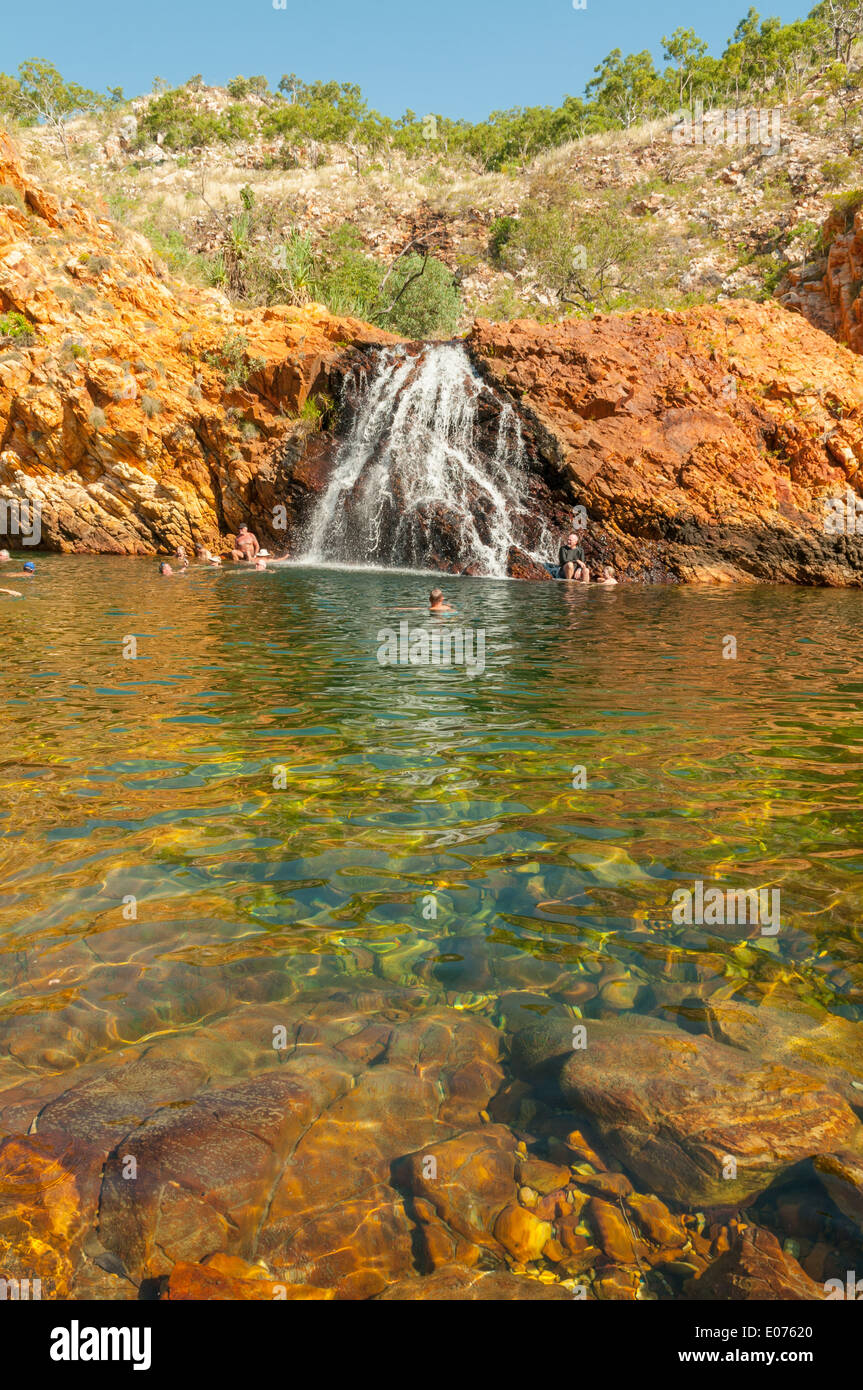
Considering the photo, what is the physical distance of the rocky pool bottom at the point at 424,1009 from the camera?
230 cm

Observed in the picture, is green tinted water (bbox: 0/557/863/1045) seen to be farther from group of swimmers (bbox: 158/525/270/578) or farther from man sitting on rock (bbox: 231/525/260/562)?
man sitting on rock (bbox: 231/525/260/562)

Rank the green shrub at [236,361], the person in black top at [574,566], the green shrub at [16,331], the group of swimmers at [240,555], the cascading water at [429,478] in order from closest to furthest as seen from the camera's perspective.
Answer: the person in black top at [574,566], the group of swimmers at [240,555], the cascading water at [429,478], the green shrub at [16,331], the green shrub at [236,361]

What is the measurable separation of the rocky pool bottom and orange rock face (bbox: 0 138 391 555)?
759 inches

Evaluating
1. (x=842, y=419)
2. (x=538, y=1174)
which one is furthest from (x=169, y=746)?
(x=842, y=419)

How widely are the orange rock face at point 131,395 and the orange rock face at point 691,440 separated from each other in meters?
6.31

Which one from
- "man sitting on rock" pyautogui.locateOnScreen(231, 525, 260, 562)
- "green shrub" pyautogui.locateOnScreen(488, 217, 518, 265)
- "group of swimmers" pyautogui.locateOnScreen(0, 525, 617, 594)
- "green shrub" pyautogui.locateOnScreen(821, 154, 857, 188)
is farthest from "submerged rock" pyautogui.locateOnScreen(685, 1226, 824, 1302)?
"green shrub" pyautogui.locateOnScreen(488, 217, 518, 265)

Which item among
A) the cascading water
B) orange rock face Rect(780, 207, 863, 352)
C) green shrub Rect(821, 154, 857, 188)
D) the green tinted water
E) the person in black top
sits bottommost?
the green tinted water

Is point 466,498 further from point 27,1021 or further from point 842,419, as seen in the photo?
point 27,1021

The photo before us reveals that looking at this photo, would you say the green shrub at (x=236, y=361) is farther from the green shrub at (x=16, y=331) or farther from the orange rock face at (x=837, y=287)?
the orange rock face at (x=837, y=287)

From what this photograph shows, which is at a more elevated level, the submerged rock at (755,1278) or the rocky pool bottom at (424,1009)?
the rocky pool bottom at (424,1009)

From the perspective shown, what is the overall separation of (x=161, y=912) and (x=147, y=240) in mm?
29944

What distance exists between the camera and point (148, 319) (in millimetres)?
24953

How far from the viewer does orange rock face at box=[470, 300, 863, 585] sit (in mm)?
20312

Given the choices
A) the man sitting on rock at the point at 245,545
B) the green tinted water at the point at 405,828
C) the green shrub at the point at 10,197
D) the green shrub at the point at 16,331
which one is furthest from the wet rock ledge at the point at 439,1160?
the green shrub at the point at 10,197
